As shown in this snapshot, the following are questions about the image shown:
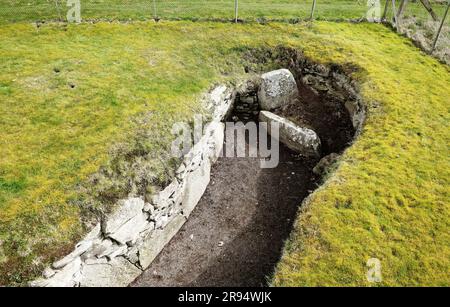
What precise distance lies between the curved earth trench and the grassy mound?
2526mm

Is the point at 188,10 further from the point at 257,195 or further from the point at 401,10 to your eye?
the point at 257,195

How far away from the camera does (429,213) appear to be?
13.5 m

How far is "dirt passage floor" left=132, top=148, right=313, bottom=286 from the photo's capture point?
1441 cm

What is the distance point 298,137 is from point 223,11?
1357 centimetres

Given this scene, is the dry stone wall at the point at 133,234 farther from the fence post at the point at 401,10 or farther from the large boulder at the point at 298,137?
the fence post at the point at 401,10

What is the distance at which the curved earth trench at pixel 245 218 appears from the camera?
14461 mm

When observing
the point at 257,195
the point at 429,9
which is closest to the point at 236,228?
the point at 257,195

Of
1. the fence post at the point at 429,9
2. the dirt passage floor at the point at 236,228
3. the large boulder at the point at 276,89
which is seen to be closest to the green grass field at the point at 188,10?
the fence post at the point at 429,9

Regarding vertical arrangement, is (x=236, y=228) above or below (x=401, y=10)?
below

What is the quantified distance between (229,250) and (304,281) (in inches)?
181

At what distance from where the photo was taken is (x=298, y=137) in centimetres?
1886

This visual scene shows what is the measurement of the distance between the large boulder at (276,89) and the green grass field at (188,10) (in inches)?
297

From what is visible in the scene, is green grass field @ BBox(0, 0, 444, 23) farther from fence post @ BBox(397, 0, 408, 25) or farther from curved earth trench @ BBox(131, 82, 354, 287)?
curved earth trench @ BBox(131, 82, 354, 287)
